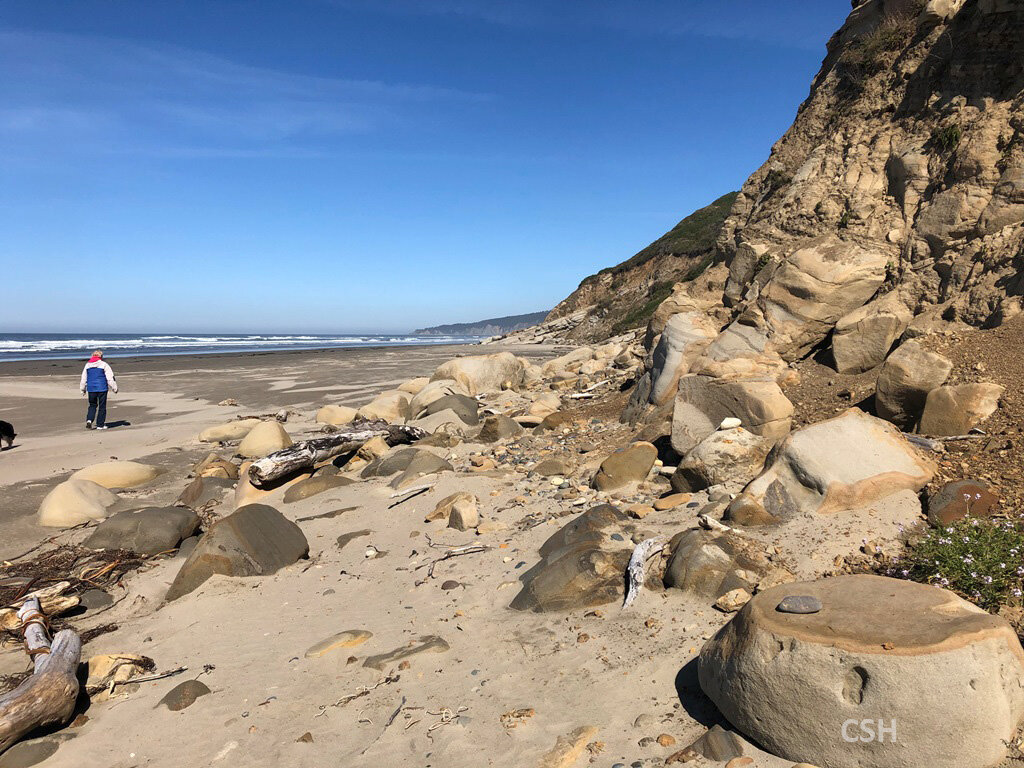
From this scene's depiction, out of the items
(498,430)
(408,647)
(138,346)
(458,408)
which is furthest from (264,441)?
(138,346)

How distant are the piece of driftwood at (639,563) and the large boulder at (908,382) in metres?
A: 2.76

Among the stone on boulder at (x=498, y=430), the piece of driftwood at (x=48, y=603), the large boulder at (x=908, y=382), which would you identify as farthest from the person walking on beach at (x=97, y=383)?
the large boulder at (x=908, y=382)

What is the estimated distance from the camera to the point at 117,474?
30.3 ft

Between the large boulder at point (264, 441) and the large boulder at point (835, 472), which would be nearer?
the large boulder at point (835, 472)

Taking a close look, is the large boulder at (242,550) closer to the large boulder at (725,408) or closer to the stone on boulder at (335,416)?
the large boulder at (725,408)

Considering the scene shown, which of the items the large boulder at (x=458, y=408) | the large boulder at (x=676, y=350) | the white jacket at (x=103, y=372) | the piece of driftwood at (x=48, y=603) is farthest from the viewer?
the white jacket at (x=103, y=372)

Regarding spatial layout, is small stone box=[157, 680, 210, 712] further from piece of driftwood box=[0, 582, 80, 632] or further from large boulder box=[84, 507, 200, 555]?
large boulder box=[84, 507, 200, 555]

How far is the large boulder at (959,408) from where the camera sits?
5121mm

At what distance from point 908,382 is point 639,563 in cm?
326

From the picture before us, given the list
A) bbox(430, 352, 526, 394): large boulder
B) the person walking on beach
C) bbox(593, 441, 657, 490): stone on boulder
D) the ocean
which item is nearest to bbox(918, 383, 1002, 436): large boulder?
bbox(593, 441, 657, 490): stone on boulder

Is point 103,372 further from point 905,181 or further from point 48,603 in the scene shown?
point 905,181

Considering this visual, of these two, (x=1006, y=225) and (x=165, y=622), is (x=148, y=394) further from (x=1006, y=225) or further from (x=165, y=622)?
(x=1006, y=225)

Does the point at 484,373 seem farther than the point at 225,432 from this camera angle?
Yes

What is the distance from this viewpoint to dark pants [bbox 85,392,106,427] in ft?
45.1
